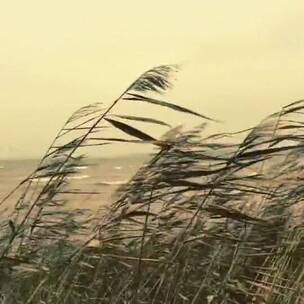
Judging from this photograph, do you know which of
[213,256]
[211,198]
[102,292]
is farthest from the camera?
[102,292]

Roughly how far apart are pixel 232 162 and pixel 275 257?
372 mm

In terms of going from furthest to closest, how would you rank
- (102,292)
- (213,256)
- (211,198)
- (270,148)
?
(102,292) → (213,256) → (211,198) → (270,148)

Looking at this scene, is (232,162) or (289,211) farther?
(289,211)

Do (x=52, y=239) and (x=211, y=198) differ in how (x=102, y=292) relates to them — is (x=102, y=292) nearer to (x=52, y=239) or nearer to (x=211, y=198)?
(x=52, y=239)

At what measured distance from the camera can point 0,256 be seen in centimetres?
294

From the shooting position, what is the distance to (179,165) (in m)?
2.75

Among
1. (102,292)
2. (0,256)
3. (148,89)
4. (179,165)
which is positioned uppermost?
(148,89)

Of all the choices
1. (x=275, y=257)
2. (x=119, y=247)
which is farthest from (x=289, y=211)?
(x=119, y=247)

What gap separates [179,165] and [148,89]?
0.27m

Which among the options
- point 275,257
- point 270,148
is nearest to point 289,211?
point 275,257

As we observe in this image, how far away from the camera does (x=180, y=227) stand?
116 inches

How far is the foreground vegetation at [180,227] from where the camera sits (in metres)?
2.70

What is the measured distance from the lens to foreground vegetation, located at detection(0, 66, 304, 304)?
8.87 ft

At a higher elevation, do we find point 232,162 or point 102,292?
point 232,162
